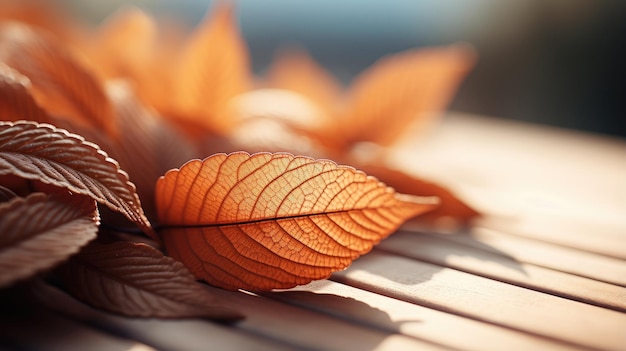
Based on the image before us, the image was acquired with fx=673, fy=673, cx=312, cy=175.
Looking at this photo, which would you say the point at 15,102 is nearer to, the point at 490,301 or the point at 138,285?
the point at 138,285

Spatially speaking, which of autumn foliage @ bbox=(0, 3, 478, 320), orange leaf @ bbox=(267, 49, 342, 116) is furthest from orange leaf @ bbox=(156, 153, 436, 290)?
orange leaf @ bbox=(267, 49, 342, 116)

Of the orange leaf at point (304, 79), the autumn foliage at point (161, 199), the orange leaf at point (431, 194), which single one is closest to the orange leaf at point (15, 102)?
the autumn foliage at point (161, 199)

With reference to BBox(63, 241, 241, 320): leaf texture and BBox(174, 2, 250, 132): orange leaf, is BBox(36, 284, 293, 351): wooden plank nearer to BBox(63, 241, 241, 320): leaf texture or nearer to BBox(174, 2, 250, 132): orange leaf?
BBox(63, 241, 241, 320): leaf texture

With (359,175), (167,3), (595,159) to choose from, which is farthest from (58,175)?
→ (167,3)

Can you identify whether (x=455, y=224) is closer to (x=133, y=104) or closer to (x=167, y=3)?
(x=133, y=104)

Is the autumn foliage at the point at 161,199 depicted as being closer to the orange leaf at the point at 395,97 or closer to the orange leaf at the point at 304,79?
the orange leaf at the point at 395,97

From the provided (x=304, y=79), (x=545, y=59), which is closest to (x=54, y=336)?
(x=304, y=79)
